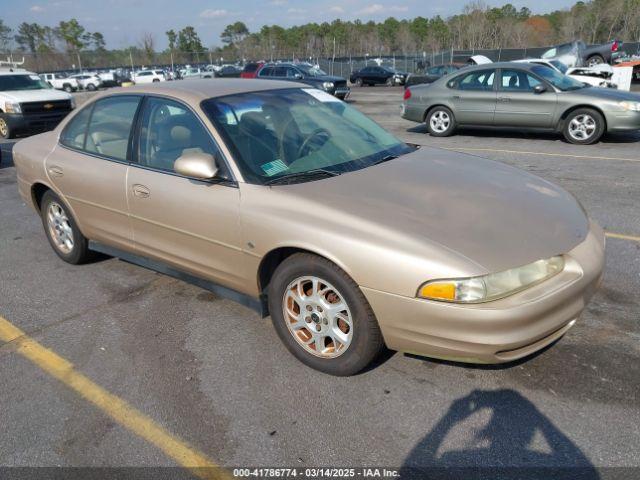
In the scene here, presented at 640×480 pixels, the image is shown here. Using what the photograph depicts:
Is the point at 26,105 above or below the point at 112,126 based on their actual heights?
below

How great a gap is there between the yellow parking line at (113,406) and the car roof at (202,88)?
1.93 m

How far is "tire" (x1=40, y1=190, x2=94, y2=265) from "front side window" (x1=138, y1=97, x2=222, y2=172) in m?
1.27

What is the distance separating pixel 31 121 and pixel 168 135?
11.8m

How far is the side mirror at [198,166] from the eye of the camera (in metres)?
3.07

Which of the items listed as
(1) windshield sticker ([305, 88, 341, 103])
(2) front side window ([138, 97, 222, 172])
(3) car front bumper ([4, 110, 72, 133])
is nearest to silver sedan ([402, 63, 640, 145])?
(1) windshield sticker ([305, 88, 341, 103])

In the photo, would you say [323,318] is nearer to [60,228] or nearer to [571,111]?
[60,228]

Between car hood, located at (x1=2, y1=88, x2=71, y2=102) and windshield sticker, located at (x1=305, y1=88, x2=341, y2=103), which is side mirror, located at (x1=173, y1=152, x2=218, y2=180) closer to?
windshield sticker, located at (x1=305, y1=88, x2=341, y2=103)

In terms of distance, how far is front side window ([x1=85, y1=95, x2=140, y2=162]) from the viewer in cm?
386

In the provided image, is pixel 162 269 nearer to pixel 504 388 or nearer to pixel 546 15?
pixel 504 388

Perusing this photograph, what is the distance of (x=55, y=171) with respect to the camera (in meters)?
4.37

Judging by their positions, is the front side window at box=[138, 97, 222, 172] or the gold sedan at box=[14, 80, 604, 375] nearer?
the gold sedan at box=[14, 80, 604, 375]

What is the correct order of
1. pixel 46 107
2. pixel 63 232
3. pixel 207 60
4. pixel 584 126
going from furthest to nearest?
1. pixel 207 60
2. pixel 46 107
3. pixel 584 126
4. pixel 63 232

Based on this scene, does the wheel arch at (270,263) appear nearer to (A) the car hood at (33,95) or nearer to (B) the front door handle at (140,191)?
(B) the front door handle at (140,191)

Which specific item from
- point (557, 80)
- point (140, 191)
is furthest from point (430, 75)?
point (140, 191)
